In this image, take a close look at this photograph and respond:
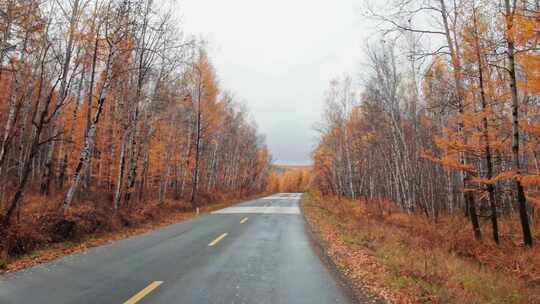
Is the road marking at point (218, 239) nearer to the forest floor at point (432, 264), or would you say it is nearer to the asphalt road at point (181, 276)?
the asphalt road at point (181, 276)

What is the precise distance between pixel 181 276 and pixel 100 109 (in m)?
7.84

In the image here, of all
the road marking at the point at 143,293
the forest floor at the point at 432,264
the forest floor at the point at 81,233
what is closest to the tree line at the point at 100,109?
the forest floor at the point at 81,233

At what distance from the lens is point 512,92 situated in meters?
9.91

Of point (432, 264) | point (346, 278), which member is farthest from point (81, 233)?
point (432, 264)

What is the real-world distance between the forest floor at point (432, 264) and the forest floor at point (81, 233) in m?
7.36

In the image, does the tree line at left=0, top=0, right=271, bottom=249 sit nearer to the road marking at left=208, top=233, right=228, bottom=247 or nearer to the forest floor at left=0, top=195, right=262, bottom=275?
the forest floor at left=0, top=195, right=262, bottom=275

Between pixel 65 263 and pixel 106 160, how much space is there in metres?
18.0

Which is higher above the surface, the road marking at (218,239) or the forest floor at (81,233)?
the forest floor at (81,233)

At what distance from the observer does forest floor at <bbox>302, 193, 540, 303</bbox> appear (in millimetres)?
5410

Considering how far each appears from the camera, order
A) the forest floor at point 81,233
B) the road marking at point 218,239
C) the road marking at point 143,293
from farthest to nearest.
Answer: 1. the road marking at point 218,239
2. the forest floor at point 81,233
3. the road marking at point 143,293

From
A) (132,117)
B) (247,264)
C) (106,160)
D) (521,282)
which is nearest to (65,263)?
(247,264)

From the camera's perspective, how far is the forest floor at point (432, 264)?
5.41m

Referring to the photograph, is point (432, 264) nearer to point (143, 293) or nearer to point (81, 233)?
point (143, 293)

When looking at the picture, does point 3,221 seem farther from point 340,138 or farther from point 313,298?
point 340,138
